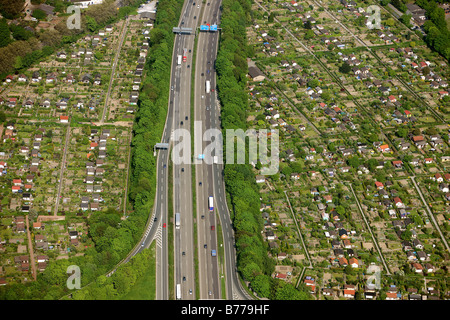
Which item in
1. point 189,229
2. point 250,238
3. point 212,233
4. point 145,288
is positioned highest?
point 250,238

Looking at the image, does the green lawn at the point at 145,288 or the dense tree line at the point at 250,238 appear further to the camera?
the green lawn at the point at 145,288

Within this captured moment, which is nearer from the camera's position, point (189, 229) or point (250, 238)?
point (250, 238)

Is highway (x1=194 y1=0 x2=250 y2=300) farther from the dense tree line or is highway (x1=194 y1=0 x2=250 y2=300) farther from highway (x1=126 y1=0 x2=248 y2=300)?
the dense tree line

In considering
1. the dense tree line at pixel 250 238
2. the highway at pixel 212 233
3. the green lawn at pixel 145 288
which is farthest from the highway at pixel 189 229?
the dense tree line at pixel 250 238

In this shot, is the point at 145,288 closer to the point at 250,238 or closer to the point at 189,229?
the point at 189,229

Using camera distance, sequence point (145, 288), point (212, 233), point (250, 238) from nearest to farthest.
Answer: point (145, 288) < point (250, 238) < point (212, 233)

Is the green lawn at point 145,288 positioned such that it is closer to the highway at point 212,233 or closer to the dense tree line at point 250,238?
the highway at point 212,233

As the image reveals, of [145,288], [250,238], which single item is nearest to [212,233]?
[250,238]

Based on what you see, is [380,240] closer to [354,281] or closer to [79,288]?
[354,281]

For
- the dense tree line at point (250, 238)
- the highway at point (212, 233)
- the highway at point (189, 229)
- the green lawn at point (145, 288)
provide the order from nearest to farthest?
the dense tree line at point (250, 238)
the green lawn at point (145, 288)
the highway at point (212, 233)
the highway at point (189, 229)
